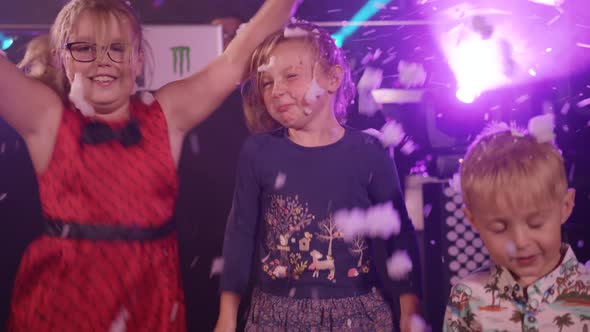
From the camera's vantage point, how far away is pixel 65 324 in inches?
51.0

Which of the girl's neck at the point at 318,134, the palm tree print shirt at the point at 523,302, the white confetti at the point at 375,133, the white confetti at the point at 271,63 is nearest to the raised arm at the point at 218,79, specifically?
the white confetti at the point at 271,63

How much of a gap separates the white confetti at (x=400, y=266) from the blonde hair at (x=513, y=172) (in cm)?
23

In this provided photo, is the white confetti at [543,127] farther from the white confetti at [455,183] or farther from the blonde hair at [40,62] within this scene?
the blonde hair at [40,62]

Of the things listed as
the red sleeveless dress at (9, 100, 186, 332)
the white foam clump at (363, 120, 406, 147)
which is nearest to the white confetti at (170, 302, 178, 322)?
the red sleeveless dress at (9, 100, 186, 332)

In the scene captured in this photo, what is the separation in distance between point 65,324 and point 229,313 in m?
0.33

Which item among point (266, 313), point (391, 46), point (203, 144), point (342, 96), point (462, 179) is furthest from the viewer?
point (203, 144)

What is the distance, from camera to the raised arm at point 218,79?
57.2 inches

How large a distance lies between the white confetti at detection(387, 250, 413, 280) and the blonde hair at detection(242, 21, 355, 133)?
337mm

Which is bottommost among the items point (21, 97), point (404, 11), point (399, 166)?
point (399, 166)

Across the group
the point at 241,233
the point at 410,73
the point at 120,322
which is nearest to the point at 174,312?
the point at 120,322

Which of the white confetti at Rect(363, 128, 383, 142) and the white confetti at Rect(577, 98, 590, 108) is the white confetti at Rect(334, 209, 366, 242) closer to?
the white confetti at Rect(363, 128, 383, 142)

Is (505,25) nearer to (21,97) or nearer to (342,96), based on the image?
(342,96)

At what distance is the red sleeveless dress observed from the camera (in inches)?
51.5

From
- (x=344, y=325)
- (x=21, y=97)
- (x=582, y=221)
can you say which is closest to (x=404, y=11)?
(x=582, y=221)
